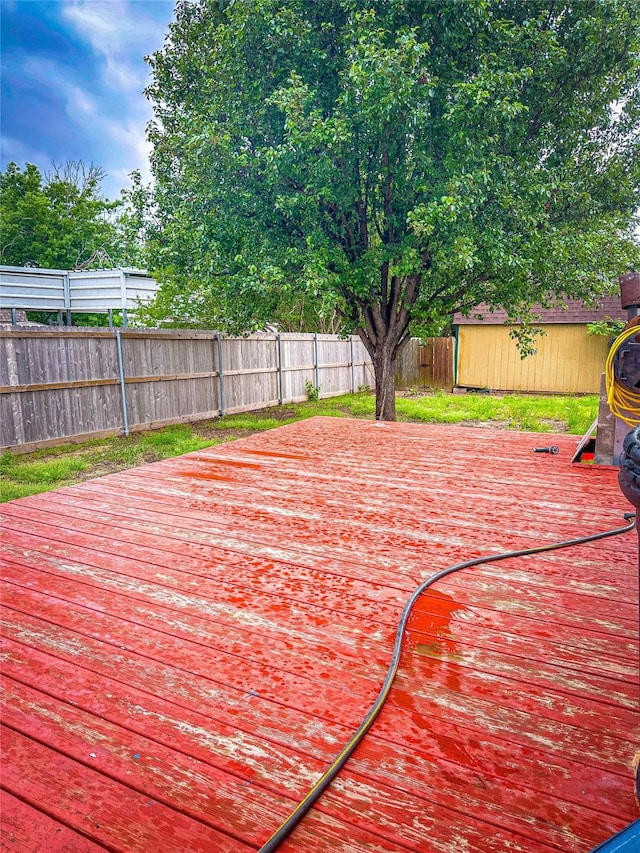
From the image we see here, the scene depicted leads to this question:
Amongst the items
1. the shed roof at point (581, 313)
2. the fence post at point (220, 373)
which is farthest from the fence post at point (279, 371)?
the shed roof at point (581, 313)

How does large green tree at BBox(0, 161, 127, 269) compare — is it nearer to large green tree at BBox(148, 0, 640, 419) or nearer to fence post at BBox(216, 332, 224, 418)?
fence post at BBox(216, 332, 224, 418)

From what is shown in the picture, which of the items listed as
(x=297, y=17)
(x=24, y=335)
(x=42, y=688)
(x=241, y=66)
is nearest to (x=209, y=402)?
(x=24, y=335)

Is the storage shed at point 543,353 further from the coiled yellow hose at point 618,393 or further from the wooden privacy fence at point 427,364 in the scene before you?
the coiled yellow hose at point 618,393

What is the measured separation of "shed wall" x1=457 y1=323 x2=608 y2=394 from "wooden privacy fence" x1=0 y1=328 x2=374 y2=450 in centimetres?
439

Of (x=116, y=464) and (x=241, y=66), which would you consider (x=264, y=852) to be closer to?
(x=116, y=464)

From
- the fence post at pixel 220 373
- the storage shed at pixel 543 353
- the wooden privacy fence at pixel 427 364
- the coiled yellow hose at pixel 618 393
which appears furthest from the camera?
the wooden privacy fence at pixel 427 364

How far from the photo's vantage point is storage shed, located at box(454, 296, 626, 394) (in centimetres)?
1203

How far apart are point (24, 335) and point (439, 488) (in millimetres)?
4999

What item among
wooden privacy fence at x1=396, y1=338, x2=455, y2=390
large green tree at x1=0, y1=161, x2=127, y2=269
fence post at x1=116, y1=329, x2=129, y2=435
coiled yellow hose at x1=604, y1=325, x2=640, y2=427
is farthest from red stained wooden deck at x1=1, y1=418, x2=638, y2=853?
large green tree at x1=0, y1=161, x2=127, y2=269

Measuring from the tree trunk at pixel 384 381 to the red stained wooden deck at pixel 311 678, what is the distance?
15.3 feet

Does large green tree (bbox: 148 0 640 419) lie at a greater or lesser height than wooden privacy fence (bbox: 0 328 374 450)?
greater

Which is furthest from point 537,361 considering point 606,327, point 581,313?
point 606,327

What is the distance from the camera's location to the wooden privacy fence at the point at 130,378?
599 centimetres

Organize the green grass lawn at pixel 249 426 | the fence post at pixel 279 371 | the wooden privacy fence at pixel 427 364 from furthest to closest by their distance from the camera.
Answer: the wooden privacy fence at pixel 427 364 → the fence post at pixel 279 371 → the green grass lawn at pixel 249 426
